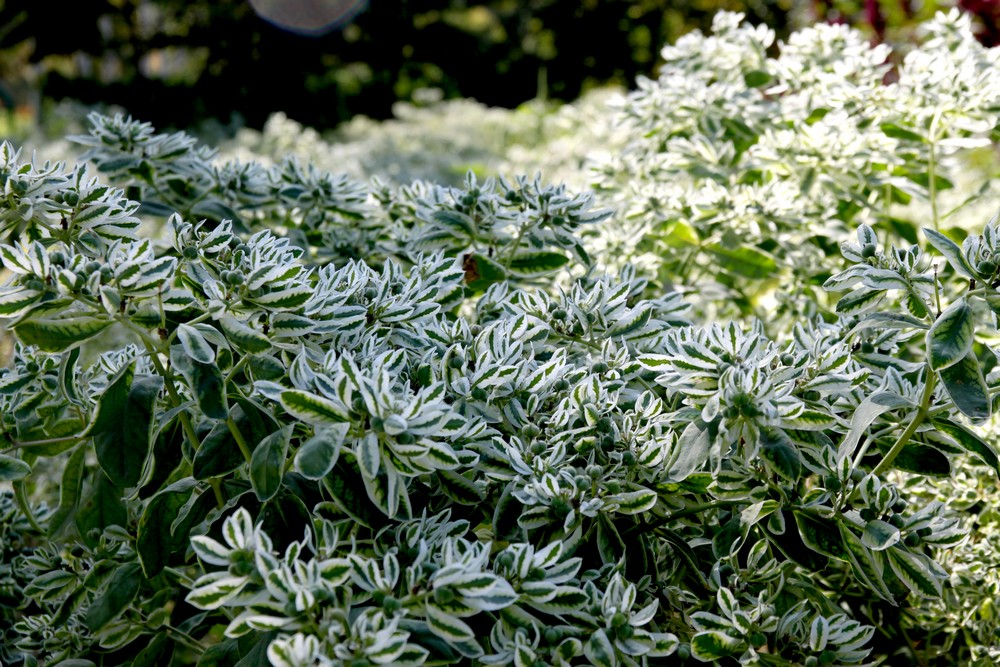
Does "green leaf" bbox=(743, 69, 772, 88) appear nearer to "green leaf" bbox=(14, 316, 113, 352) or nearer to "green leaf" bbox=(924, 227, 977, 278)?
"green leaf" bbox=(924, 227, 977, 278)

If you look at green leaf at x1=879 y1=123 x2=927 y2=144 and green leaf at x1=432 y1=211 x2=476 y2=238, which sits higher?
green leaf at x1=879 y1=123 x2=927 y2=144

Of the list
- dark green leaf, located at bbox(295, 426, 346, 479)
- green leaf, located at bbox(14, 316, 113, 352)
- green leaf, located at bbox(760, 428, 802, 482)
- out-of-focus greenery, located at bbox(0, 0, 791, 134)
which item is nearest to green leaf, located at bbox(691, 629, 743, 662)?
green leaf, located at bbox(760, 428, 802, 482)

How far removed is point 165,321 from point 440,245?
28.1 inches

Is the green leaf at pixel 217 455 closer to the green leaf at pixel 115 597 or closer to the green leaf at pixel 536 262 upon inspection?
the green leaf at pixel 115 597

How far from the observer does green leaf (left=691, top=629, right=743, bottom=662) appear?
116 cm

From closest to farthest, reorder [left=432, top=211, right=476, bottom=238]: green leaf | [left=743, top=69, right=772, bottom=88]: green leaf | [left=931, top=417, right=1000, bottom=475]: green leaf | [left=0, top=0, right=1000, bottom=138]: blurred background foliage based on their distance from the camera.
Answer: [left=931, top=417, right=1000, bottom=475]: green leaf
[left=432, top=211, right=476, bottom=238]: green leaf
[left=743, top=69, right=772, bottom=88]: green leaf
[left=0, top=0, right=1000, bottom=138]: blurred background foliage

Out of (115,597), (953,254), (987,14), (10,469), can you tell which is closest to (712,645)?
(953,254)

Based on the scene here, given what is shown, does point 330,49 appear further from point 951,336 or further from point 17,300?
point 951,336

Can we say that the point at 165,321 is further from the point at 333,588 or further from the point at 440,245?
the point at 440,245

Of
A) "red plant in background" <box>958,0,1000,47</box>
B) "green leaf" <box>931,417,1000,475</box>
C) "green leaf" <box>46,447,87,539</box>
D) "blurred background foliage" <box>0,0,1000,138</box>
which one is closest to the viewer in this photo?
"green leaf" <box>931,417,1000,475</box>

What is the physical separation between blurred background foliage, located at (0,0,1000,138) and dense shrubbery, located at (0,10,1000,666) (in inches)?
209

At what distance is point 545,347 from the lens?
1570 millimetres

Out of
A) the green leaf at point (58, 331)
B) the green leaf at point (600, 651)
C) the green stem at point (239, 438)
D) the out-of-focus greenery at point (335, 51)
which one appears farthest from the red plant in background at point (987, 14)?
the out-of-focus greenery at point (335, 51)

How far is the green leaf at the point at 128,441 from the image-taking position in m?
1.23
